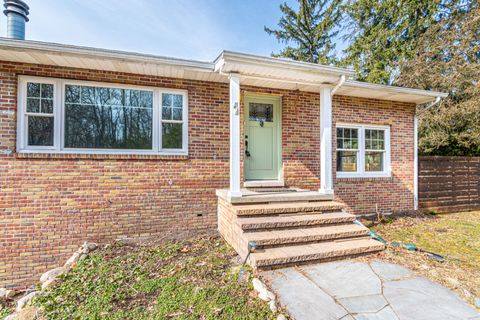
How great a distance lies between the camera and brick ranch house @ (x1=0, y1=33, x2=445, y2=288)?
4152mm

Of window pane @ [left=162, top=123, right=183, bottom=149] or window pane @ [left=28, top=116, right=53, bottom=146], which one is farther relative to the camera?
window pane @ [left=162, top=123, right=183, bottom=149]

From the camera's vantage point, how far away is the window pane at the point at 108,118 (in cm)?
454

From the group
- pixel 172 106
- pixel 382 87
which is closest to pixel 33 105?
pixel 172 106

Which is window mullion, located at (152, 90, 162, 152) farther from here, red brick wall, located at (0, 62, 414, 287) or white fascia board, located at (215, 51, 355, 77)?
white fascia board, located at (215, 51, 355, 77)

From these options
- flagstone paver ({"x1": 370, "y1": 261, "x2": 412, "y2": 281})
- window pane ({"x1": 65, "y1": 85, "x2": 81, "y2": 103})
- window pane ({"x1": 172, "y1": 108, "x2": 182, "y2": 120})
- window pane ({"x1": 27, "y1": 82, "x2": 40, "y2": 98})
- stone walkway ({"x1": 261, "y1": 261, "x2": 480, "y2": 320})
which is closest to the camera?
stone walkway ({"x1": 261, "y1": 261, "x2": 480, "y2": 320})

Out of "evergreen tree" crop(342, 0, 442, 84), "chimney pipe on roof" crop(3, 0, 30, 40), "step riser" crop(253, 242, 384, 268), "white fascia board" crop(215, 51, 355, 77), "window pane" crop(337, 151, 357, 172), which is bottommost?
"step riser" crop(253, 242, 384, 268)

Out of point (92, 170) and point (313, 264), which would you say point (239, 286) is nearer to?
point (313, 264)

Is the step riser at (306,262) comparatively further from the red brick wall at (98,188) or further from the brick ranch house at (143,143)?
the red brick wall at (98,188)

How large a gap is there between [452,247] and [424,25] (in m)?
12.8

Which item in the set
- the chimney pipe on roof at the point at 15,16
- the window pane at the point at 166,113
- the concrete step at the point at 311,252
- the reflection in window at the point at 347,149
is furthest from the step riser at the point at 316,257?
the chimney pipe on roof at the point at 15,16

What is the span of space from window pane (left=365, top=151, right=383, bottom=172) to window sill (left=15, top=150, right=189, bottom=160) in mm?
4909

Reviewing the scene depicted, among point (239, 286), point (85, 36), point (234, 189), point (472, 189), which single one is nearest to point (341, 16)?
point (472, 189)

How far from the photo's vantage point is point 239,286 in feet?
9.29

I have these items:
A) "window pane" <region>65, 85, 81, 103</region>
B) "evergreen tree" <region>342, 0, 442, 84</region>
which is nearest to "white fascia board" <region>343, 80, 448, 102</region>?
"window pane" <region>65, 85, 81, 103</region>
